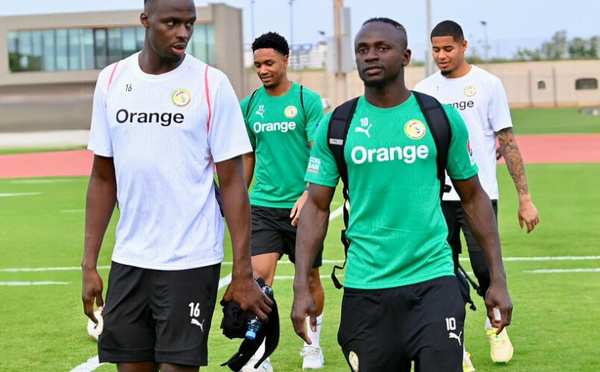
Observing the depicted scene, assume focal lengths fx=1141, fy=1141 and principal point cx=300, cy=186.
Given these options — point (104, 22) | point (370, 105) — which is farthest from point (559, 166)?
point (104, 22)

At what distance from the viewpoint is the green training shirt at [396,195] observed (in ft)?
18.0

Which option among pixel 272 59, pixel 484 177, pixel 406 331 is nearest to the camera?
pixel 406 331

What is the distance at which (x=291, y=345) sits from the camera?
31.6 ft

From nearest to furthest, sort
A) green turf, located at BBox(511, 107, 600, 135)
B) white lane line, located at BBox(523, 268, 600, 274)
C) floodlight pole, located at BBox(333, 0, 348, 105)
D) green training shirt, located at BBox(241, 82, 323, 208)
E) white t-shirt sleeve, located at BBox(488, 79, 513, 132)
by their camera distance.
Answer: white t-shirt sleeve, located at BBox(488, 79, 513, 132), green training shirt, located at BBox(241, 82, 323, 208), white lane line, located at BBox(523, 268, 600, 274), floodlight pole, located at BBox(333, 0, 348, 105), green turf, located at BBox(511, 107, 600, 135)

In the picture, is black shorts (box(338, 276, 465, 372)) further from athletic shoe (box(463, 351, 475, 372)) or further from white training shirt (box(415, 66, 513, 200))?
white training shirt (box(415, 66, 513, 200))

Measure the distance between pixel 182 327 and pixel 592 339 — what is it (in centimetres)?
506

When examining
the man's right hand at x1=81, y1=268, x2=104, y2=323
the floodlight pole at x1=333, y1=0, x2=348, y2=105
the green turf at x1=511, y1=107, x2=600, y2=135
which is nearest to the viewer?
the man's right hand at x1=81, y1=268, x2=104, y2=323

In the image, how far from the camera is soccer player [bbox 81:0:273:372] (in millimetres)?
5441

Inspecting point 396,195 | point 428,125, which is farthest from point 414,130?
point 396,195

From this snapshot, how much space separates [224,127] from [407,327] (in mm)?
1299

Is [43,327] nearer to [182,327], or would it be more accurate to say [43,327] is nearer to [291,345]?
[291,345]

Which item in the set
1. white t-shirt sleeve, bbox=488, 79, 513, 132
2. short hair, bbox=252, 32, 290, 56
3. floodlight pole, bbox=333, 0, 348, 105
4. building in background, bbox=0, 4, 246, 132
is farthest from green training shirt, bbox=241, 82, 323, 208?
building in background, bbox=0, 4, 246, 132

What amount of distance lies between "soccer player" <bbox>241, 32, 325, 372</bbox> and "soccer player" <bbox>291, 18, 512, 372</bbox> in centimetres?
343

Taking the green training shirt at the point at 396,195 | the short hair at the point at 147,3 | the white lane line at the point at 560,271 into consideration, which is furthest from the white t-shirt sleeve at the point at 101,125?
the white lane line at the point at 560,271
